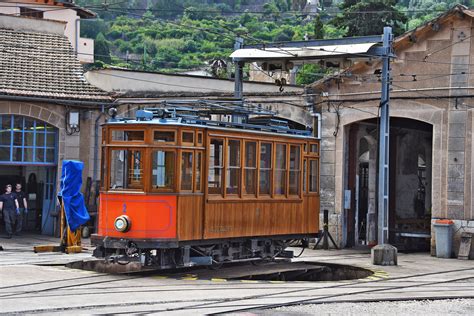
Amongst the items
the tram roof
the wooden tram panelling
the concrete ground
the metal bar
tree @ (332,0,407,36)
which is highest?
tree @ (332,0,407,36)

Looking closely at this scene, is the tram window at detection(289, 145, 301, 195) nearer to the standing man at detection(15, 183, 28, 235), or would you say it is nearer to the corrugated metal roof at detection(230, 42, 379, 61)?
the corrugated metal roof at detection(230, 42, 379, 61)

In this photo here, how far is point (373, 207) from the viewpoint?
32.0 metres

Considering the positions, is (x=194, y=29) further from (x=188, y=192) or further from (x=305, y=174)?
(x=188, y=192)

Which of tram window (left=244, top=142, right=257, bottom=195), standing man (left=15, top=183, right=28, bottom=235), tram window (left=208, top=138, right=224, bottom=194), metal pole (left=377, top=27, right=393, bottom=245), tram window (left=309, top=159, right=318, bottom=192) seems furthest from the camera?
standing man (left=15, top=183, right=28, bottom=235)

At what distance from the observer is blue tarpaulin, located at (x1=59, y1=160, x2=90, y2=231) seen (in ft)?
80.7

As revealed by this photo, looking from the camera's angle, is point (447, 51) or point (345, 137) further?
point (345, 137)

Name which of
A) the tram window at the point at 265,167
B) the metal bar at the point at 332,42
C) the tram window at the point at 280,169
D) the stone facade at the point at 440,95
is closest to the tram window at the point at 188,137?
the tram window at the point at 265,167

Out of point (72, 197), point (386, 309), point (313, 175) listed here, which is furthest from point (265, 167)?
point (386, 309)

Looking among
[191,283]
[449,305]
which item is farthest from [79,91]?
[449,305]

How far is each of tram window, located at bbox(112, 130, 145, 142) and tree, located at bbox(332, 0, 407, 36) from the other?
40040mm

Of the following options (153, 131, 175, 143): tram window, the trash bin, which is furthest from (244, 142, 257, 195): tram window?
the trash bin

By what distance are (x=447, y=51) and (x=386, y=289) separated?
434 inches

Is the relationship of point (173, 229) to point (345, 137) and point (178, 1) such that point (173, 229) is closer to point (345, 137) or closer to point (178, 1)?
point (345, 137)

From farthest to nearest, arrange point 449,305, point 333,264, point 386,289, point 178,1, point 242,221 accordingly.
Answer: point 178,1
point 333,264
point 242,221
point 386,289
point 449,305
